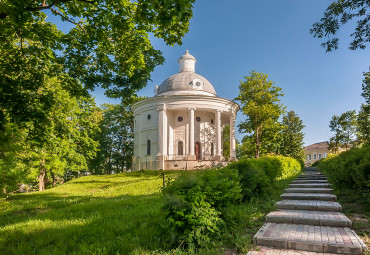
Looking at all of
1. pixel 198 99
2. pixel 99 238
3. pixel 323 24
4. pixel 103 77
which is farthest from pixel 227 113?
pixel 99 238

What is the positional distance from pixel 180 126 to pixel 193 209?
88.6 ft

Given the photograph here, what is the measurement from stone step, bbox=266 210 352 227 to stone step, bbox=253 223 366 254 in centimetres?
23

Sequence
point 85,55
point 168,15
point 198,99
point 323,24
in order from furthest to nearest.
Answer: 1. point 198,99
2. point 323,24
3. point 85,55
4. point 168,15

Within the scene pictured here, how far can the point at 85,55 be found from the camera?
7.18 metres

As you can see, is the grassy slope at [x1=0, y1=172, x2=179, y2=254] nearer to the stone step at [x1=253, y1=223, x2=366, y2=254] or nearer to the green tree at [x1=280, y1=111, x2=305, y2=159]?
the stone step at [x1=253, y1=223, x2=366, y2=254]

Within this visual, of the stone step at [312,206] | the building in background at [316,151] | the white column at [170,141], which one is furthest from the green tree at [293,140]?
the building in background at [316,151]

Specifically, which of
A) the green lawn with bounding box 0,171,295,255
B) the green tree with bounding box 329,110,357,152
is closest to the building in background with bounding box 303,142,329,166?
the green tree with bounding box 329,110,357,152

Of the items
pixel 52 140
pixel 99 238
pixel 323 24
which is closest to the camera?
pixel 99 238

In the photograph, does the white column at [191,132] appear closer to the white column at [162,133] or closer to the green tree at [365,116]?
the white column at [162,133]

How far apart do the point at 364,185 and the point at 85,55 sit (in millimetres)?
9337

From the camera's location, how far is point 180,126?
31406 mm

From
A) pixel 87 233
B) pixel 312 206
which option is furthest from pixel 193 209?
pixel 312 206

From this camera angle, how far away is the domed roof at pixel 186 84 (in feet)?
106

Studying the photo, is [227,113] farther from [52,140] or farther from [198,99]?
[52,140]
